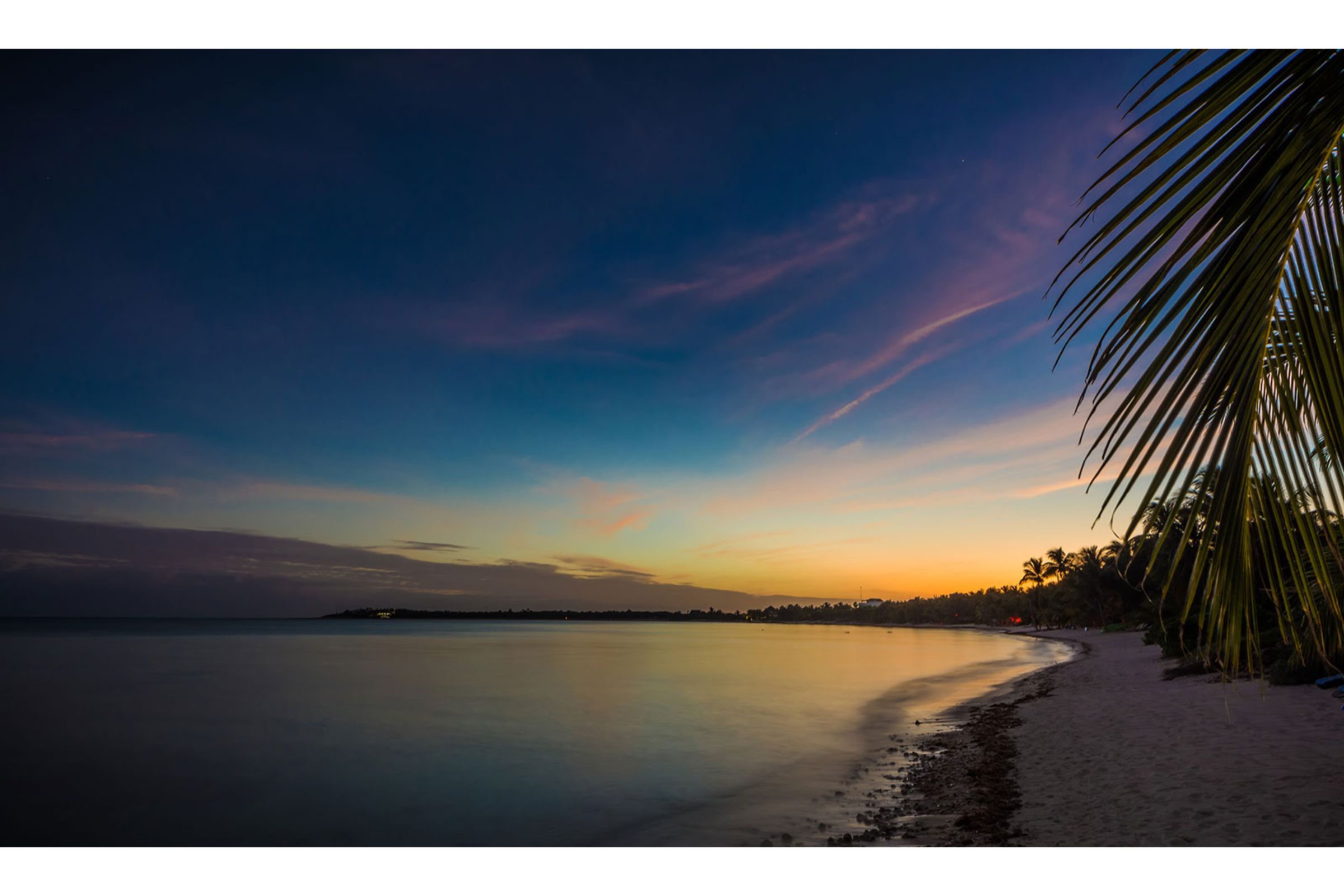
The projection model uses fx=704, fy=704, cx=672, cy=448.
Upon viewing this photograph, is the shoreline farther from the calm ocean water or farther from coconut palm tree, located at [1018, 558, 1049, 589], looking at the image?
coconut palm tree, located at [1018, 558, 1049, 589]

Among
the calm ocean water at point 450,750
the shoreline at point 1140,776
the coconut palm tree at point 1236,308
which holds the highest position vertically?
the coconut palm tree at point 1236,308

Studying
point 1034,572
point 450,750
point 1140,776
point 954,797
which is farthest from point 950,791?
point 1034,572

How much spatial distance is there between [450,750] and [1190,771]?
13.3 m

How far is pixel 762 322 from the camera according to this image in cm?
1428

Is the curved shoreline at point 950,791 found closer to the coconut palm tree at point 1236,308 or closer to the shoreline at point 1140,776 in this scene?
Answer: the shoreline at point 1140,776

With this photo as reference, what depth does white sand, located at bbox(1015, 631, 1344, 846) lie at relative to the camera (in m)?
5.63

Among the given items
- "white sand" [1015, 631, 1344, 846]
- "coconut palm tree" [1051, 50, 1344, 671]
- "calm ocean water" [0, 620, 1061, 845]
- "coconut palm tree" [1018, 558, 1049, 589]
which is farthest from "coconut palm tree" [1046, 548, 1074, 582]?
"coconut palm tree" [1051, 50, 1344, 671]

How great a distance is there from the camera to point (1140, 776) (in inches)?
295

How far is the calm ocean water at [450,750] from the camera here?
9.94 metres

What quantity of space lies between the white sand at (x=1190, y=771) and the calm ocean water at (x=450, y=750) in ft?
8.24

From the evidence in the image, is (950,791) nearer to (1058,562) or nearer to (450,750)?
(450,750)

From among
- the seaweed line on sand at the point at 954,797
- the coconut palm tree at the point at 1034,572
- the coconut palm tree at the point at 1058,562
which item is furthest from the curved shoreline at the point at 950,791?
the coconut palm tree at the point at 1034,572

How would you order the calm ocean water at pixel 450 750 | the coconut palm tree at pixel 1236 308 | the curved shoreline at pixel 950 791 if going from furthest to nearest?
1. the calm ocean water at pixel 450 750
2. the curved shoreline at pixel 950 791
3. the coconut palm tree at pixel 1236 308

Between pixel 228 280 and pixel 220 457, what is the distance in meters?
8.89
